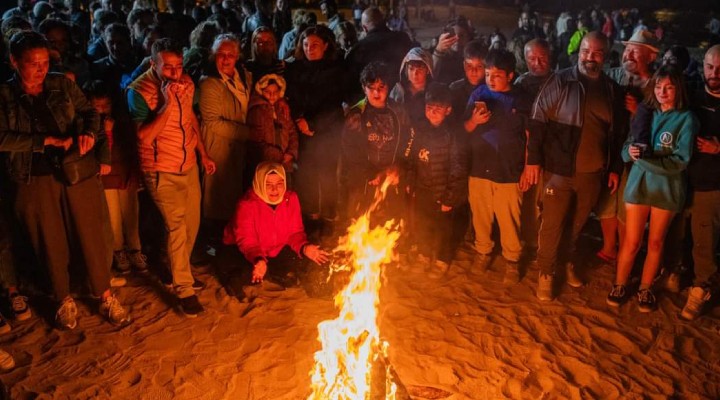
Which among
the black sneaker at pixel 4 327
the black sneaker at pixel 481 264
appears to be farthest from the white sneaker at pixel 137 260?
the black sneaker at pixel 481 264

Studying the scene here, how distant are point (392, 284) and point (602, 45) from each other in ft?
10.2

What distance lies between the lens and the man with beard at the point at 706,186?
194 inches

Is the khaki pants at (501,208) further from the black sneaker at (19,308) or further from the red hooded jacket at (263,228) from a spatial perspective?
the black sneaker at (19,308)

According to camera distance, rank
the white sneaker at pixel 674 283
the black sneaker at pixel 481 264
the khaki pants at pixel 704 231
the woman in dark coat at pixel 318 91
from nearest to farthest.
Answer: the khaki pants at pixel 704 231 < the white sneaker at pixel 674 283 < the black sneaker at pixel 481 264 < the woman in dark coat at pixel 318 91

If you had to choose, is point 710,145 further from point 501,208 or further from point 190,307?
point 190,307

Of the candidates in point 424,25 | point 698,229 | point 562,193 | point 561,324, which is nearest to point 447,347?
point 561,324

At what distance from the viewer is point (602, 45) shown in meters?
5.11

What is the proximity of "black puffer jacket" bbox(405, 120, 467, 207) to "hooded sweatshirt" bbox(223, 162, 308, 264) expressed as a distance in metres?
1.37

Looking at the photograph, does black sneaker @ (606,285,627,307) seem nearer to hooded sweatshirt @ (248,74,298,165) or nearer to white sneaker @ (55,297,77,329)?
hooded sweatshirt @ (248,74,298,165)

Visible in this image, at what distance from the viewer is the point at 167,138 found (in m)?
5.02

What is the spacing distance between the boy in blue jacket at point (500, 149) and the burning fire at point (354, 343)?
4.73 ft

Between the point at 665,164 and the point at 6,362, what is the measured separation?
581 centimetres

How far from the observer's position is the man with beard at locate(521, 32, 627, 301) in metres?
5.21

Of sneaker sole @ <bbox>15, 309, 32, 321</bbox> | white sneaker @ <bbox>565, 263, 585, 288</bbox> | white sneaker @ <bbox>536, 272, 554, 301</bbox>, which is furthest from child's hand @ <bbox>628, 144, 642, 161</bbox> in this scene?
sneaker sole @ <bbox>15, 309, 32, 321</bbox>
